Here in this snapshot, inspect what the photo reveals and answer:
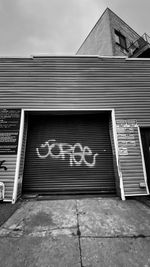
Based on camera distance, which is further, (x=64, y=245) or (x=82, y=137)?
(x=82, y=137)

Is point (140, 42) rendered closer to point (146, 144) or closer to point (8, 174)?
point (146, 144)

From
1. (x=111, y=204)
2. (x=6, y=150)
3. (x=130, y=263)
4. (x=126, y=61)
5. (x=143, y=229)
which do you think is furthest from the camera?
(x=126, y=61)

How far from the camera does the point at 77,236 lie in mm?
2289

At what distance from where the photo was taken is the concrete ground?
181 cm

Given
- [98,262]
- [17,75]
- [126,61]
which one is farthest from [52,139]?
[126,61]

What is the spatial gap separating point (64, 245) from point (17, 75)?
5917 mm

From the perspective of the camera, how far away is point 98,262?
5.79 feet

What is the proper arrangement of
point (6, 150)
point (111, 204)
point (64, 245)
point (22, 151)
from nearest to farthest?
point (64, 245), point (111, 204), point (6, 150), point (22, 151)

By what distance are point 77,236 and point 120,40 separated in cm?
1370

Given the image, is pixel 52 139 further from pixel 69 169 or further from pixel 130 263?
pixel 130 263

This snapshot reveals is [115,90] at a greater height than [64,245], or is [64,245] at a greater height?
[115,90]

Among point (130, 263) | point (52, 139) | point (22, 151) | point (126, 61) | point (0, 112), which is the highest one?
point (126, 61)

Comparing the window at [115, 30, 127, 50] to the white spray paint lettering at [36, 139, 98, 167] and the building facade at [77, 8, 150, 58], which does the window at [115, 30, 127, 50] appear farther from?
the white spray paint lettering at [36, 139, 98, 167]

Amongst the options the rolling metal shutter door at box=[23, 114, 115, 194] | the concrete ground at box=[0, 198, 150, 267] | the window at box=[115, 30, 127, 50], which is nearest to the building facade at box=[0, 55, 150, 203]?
the rolling metal shutter door at box=[23, 114, 115, 194]
